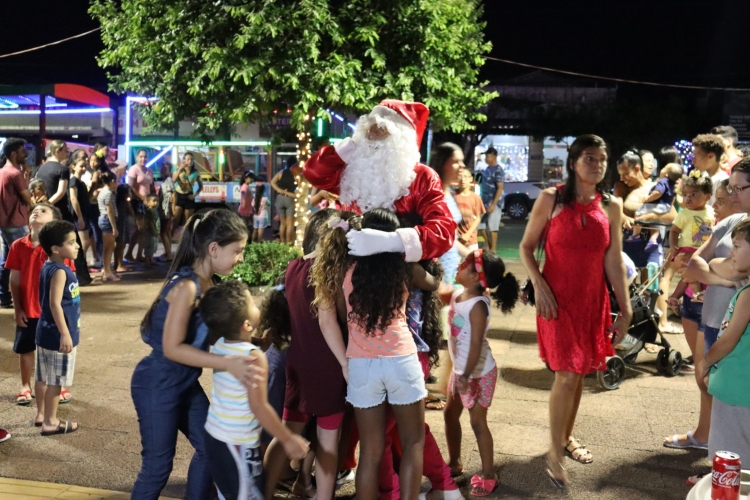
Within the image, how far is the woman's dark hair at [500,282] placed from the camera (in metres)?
4.09

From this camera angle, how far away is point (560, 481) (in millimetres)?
4055

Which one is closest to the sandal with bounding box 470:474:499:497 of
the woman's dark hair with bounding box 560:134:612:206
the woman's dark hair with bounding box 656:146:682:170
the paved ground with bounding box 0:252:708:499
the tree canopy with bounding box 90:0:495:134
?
the paved ground with bounding box 0:252:708:499

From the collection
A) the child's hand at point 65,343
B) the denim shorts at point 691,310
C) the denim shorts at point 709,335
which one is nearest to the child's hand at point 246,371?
the child's hand at point 65,343

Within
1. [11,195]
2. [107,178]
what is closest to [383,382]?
[11,195]

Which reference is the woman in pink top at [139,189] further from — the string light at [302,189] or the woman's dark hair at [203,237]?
the woman's dark hair at [203,237]

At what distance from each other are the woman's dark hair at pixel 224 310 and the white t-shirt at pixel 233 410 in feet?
0.19

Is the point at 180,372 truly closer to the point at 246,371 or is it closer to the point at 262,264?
the point at 246,371

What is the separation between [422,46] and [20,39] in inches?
945

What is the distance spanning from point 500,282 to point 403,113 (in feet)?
3.58

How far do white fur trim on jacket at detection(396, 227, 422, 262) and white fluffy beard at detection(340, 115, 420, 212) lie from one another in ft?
1.35

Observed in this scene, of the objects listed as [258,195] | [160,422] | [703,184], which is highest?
[703,184]

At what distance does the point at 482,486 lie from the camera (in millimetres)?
3967

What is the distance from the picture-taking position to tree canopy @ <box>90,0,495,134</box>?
824 cm

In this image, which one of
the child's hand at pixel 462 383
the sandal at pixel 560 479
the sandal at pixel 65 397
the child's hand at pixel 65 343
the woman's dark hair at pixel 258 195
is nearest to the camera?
the child's hand at pixel 462 383
